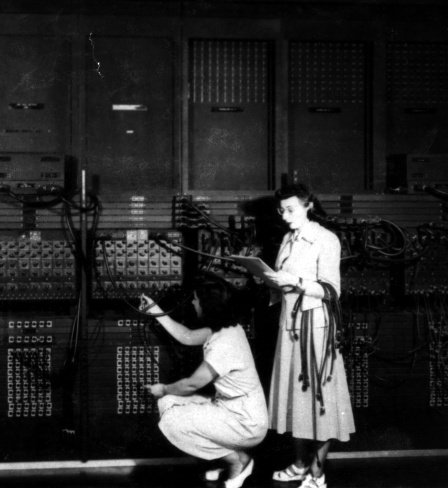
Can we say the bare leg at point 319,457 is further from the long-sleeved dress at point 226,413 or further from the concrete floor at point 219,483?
the long-sleeved dress at point 226,413

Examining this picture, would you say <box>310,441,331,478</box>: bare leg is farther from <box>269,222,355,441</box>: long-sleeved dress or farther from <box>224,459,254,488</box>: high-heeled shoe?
<box>224,459,254,488</box>: high-heeled shoe

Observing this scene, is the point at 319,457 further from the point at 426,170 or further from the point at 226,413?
the point at 426,170

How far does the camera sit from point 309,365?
3035mm

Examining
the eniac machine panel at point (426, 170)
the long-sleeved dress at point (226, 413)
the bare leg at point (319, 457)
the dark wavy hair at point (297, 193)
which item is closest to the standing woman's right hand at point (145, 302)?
the long-sleeved dress at point (226, 413)

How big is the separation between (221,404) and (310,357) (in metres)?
0.51

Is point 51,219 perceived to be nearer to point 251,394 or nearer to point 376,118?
point 251,394

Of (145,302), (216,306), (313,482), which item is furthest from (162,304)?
(313,482)

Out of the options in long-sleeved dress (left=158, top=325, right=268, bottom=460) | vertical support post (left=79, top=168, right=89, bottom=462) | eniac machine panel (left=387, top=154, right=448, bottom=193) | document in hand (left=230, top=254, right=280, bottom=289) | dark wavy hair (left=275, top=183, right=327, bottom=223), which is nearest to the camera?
document in hand (left=230, top=254, right=280, bottom=289)

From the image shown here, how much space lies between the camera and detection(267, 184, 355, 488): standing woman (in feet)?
9.85

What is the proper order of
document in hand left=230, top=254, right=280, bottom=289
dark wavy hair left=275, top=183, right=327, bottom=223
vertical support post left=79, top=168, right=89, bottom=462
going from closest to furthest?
document in hand left=230, top=254, right=280, bottom=289
dark wavy hair left=275, top=183, right=327, bottom=223
vertical support post left=79, top=168, right=89, bottom=462

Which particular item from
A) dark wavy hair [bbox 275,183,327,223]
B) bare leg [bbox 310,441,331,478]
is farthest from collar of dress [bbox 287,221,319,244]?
bare leg [bbox 310,441,331,478]

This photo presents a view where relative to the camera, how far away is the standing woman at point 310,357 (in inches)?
118

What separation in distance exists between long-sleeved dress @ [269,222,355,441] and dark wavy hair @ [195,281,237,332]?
29 cm

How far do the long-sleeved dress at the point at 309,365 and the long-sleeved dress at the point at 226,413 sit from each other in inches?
5.0
